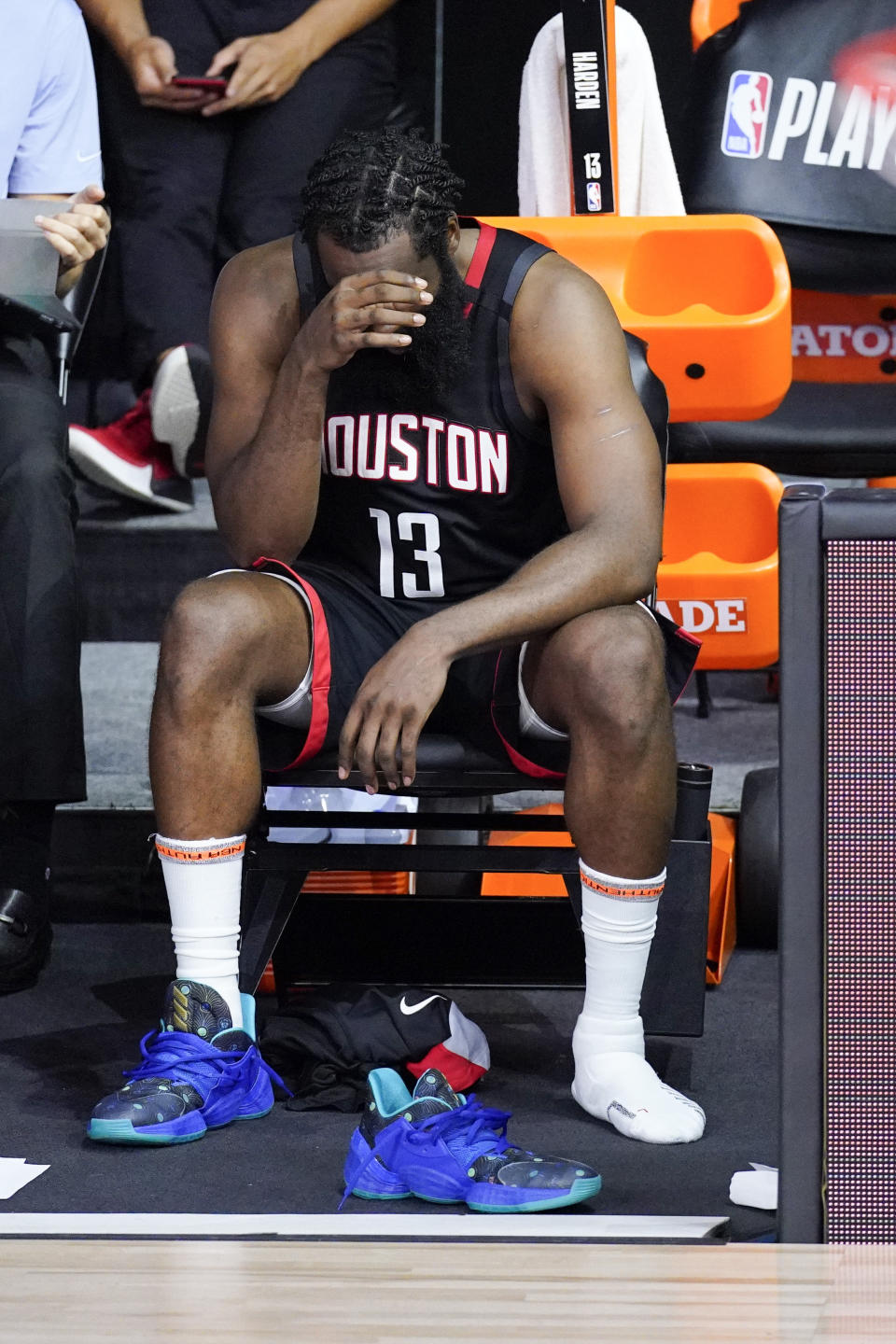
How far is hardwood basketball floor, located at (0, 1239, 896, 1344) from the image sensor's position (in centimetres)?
55

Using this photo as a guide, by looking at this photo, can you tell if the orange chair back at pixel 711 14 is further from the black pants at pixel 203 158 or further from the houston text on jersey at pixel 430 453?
the houston text on jersey at pixel 430 453

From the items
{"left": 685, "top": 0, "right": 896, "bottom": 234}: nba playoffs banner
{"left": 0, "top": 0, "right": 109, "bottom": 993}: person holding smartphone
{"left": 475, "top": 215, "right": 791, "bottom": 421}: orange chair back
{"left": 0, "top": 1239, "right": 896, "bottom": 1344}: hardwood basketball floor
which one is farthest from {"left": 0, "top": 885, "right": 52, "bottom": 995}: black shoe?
{"left": 685, "top": 0, "right": 896, "bottom": 234}: nba playoffs banner

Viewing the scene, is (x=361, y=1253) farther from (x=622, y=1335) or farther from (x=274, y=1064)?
(x=274, y=1064)

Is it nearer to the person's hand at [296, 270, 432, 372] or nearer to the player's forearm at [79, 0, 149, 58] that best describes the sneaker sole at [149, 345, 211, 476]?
the player's forearm at [79, 0, 149, 58]

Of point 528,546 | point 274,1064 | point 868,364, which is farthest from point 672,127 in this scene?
point 274,1064

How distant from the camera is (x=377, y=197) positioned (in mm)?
1651

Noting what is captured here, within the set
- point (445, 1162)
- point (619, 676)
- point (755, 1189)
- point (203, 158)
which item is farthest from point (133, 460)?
point (755, 1189)

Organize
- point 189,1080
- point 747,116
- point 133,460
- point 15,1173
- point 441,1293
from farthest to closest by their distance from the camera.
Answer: point 133,460, point 747,116, point 189,1080, point 15,1173, point 441,1293

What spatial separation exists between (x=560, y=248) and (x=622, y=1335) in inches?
73.2

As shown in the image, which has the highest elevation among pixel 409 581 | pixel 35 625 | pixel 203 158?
pixel 203 158

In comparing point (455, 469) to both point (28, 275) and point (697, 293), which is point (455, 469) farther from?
point (28, 275)

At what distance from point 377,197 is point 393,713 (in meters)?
0.57

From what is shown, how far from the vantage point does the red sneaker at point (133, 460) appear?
301cm

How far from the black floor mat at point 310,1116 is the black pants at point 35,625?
29cm
